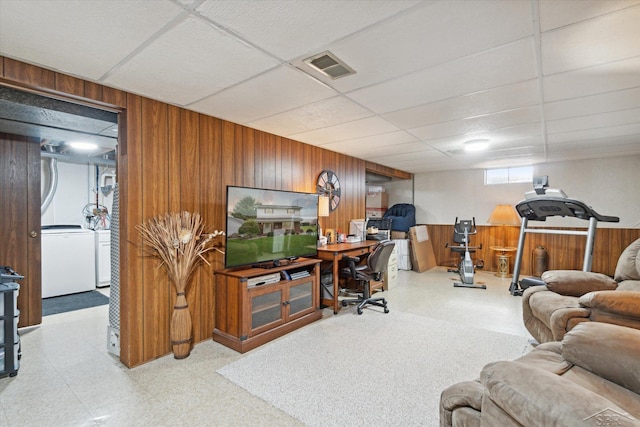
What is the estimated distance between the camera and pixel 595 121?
10.8ft

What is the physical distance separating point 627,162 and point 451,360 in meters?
5.32

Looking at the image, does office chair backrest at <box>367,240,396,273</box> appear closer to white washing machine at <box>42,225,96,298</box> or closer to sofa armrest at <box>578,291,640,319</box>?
sofa armrest at <box>578,291,640,319</box>

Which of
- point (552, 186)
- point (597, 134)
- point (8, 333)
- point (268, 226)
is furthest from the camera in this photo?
point (552, 186)

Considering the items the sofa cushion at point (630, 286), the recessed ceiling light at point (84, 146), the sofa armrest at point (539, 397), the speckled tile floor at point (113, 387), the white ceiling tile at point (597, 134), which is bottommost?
the speckled tile floor at point (113, 387)

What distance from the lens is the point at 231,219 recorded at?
293 centimetres

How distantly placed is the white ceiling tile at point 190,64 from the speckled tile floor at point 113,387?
90.0 inches

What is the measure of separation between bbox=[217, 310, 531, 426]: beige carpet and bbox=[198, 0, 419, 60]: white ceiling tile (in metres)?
2.28

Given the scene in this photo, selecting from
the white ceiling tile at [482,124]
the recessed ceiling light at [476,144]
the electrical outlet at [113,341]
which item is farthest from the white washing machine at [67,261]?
the recessed ceiling light at [476,144]

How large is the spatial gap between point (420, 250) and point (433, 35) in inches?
220

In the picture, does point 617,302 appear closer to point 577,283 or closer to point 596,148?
point 577,283

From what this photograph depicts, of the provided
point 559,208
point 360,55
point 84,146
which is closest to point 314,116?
point 360,55

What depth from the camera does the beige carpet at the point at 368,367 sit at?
1956 millimetres

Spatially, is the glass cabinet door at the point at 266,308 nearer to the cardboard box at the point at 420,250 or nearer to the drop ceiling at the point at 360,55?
the drop ceiling at the point at 360,55

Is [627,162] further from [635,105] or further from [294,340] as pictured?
[294,340]
